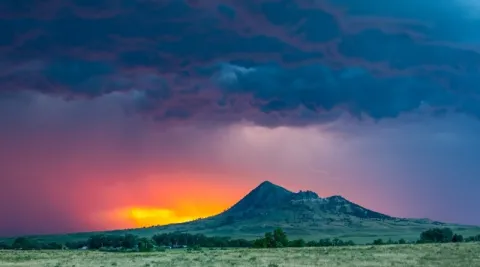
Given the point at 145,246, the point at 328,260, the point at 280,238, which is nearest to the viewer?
the point at 328,260

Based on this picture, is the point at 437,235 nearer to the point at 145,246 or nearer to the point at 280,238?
the point at 280,238

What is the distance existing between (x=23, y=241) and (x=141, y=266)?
98881mm

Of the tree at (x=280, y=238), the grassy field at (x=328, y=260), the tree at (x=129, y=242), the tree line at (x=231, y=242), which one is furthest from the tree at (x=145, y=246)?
the grassy field at (x=328, y=260)

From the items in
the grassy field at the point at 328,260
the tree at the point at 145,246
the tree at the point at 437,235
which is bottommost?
the grassy field at the point at 328,260

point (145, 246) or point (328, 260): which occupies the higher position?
point (145, 246)

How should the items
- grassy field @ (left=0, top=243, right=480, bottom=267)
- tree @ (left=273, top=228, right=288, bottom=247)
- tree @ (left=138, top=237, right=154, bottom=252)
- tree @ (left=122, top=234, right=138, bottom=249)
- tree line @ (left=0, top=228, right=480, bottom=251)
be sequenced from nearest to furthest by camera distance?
grassy field @ (left=0, top=243, right=480, bottom=267) → tree @ (left=138, top=237, right=154, bottom=252) → tree @ (left=273, top=228, right=288, bottom=247) → tree line @ (left=0, top=228, right=480, bottom=251) → tree @ (left=122, top=234, right=138, bottom=249)

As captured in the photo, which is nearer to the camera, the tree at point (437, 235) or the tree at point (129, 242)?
the tree at point (129, 242)

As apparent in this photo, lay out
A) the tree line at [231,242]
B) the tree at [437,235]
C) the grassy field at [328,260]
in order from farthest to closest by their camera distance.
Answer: the tree at [437,235], the tree line at [231,242], the grassy field at [328,260]

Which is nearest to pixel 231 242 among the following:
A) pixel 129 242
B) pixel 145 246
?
pixel 129 242

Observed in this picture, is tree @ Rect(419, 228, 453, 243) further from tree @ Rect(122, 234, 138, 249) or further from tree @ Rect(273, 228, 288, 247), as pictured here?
tree @ Rect(122, 234, 138, 249)

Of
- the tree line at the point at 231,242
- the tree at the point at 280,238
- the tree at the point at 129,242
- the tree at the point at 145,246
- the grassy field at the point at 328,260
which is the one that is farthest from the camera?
the tree at the point at 129,242

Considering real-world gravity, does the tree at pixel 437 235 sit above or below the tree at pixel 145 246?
above

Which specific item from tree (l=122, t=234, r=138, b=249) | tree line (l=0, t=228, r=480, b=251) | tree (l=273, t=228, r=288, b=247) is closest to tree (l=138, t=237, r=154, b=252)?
tree line (l=0, t=228, r=480, b=251)

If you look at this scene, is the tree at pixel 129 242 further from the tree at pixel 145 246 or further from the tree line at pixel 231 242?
the tree at pixel 145 246
